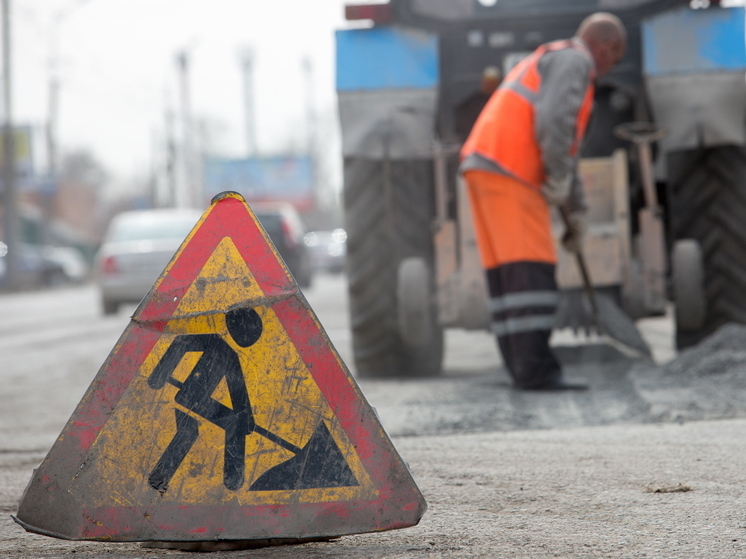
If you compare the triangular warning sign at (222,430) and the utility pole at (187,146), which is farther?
the utility pole at (187,146)

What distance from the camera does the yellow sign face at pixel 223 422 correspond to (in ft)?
8.32

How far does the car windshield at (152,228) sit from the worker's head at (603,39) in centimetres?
956

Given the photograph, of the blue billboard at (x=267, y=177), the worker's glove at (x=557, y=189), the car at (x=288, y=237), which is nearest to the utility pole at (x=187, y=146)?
the blue billboard at (x=267, y=177)

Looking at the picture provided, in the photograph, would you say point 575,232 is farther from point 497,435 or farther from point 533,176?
point 497,435

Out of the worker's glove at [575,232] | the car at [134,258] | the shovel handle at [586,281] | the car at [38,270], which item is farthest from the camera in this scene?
the car at [38,270]

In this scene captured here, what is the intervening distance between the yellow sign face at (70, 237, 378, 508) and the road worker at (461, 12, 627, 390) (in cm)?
266

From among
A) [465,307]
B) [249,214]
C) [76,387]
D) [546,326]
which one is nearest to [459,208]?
[465,307]

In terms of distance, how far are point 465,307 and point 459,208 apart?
55 cm

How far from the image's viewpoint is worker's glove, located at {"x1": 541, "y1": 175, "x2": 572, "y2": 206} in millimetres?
5066

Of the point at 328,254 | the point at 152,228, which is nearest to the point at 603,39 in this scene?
the point at 152,228

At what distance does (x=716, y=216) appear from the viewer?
5.93 m

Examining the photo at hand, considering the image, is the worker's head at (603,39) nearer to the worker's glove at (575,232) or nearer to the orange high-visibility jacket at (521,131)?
the orange high-visibility jacket at (521,131)

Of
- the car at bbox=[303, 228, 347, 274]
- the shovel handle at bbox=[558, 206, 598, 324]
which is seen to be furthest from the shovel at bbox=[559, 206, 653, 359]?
the car at bbox=[303, 228, 347, 274]

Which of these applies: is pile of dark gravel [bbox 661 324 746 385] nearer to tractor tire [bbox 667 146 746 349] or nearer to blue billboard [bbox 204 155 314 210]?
tractor tire [bbox 667 146 746 349]
